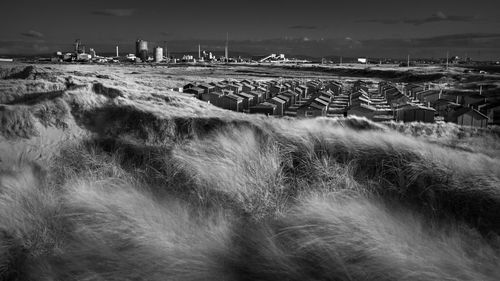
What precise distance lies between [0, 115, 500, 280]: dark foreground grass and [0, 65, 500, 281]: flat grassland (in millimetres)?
16

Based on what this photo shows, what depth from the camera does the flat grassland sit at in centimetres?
340

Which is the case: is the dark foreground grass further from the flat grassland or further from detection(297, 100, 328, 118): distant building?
detection(297, 100, 328, 118): distant building

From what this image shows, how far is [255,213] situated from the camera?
4.51m

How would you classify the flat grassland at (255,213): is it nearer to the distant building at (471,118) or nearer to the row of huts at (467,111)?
the distant building at (471,118)

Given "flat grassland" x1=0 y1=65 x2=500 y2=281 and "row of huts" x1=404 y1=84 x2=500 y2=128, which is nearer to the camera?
"flat grassland" x1=0 y1=65 x2=500 y2=281

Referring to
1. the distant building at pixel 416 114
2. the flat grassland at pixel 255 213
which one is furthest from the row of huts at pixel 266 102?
the flat grassland at pixel 255 213

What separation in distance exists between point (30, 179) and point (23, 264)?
6.66 ft

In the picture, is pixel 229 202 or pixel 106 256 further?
pixel 229 202

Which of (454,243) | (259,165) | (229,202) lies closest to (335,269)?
(454,243)

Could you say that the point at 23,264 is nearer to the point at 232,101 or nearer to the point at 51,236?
the point at 51,236

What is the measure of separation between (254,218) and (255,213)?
152 millimetres

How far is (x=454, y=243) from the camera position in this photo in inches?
146

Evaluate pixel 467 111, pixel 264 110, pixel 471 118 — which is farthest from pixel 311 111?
pixel 471 118

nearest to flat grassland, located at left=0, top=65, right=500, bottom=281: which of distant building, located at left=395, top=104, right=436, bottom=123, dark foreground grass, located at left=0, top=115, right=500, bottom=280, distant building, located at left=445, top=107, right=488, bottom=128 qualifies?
dark foreground grass, located at left=0, top=115, right=500, bottom=280
